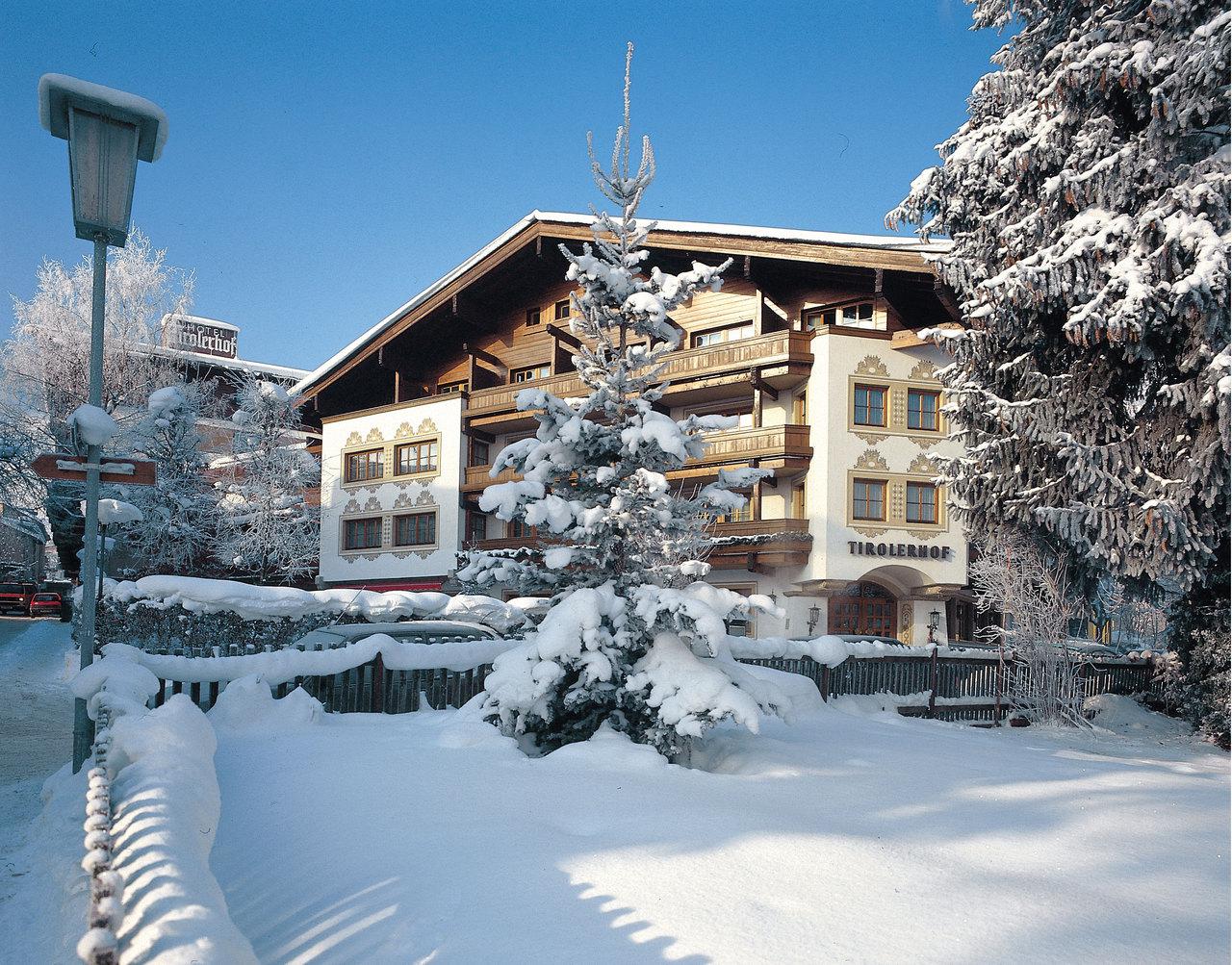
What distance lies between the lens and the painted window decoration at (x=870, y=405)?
27.5 meters

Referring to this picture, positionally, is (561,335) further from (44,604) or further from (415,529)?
(44,604)

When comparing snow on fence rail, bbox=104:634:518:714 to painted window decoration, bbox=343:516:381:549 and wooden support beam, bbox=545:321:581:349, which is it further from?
painted window decoration, bbox=343:516:381:549

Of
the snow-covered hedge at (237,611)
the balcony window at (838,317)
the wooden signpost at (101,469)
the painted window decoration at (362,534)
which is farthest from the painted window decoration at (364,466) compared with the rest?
the wooden signpost at (101,469)

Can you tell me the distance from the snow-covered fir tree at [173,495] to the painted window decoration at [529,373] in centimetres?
1171

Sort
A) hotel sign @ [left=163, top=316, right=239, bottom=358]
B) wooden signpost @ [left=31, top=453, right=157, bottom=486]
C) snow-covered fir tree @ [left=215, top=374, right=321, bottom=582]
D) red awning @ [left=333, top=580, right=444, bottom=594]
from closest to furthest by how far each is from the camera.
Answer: wooden signpost @ [left=31, top=453, right=157, bottom=486] → red awning @ [left=333, top=580, right=444, bottom=594] → snow-covered fir tree @ [left=215, top=374, right=321, bottom=582] → hotel sign @ [left=163, top=316, right=239, bottom=358]

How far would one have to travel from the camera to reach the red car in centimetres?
3834

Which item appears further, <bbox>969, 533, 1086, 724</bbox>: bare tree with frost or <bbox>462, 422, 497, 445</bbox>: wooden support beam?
<bbox>462, 422, 497, 445</bbox>: wooden support beam

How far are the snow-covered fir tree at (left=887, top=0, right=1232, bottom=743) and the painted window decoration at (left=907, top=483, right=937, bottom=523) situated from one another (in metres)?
11.4

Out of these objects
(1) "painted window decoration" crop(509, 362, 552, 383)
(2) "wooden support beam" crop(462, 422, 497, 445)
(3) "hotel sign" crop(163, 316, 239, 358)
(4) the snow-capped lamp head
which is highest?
(3) "hotel sign" crop(163, 316, 239, 358)

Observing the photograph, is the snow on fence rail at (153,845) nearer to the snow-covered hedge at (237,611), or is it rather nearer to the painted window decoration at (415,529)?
the snow-covered hedge at (237,611)

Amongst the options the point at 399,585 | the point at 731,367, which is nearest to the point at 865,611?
the point at 731,367

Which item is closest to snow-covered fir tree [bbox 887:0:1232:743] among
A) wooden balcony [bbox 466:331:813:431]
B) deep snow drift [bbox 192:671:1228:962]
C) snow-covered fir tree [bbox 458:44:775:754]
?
deep snow drift [bbox 192:671:1228:962]

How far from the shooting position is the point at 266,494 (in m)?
34.7

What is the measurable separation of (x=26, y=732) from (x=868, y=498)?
22.6 meters
